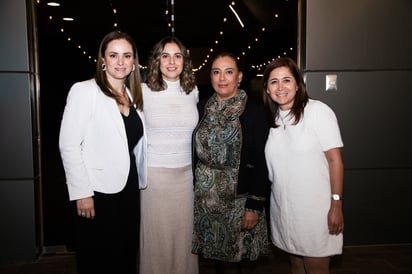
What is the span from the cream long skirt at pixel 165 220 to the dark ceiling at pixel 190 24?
1657mm

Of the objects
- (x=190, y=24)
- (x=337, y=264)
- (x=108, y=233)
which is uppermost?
(x=190, y=24)

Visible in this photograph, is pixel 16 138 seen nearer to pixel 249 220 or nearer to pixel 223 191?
pixel 223 191

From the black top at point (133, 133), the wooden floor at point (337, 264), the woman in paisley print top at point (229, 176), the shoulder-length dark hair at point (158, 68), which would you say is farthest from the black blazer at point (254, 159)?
the wooden floor at point (337, 264)

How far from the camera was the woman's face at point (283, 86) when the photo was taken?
219 centimetres

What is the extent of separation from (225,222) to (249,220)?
0.16m

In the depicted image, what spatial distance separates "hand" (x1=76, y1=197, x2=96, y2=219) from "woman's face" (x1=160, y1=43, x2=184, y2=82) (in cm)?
94

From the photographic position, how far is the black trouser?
2209mm

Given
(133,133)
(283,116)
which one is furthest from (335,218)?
(133,133)

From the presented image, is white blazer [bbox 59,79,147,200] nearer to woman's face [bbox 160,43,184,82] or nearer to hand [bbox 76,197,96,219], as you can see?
hand [bbox 76,197,96,219]

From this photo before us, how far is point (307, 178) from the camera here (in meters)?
2.11


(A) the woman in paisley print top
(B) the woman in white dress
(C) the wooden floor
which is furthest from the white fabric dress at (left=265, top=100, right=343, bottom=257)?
(C) the wooden floor

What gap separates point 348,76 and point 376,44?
40cm

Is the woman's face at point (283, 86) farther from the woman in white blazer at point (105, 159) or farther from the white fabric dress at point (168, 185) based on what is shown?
the woman in white blazer at point (105, 159)

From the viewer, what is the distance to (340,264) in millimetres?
3391
